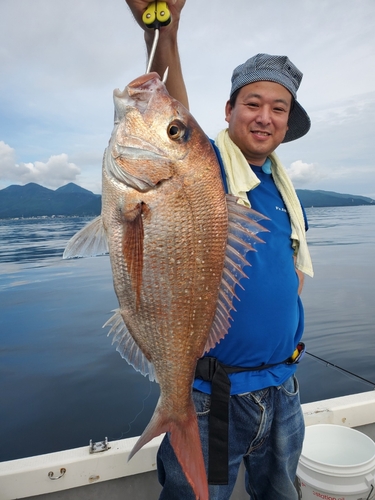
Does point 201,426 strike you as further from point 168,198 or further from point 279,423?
point 168,198

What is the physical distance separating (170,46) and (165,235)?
1184 mm

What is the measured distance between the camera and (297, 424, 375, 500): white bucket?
8.78 feet

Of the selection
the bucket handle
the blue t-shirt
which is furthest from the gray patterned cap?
the bucket handle

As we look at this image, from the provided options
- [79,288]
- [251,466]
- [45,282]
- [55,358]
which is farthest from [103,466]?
[45,282]

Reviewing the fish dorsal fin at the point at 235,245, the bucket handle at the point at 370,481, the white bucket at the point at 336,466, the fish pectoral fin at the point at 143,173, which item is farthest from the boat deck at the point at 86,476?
the fish pectoral fin at the point at 143,173

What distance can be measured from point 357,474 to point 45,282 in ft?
41.0

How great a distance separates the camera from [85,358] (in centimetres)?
733

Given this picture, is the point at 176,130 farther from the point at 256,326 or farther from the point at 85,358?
the point at 85,358

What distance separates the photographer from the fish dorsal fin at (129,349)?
1.63 meters

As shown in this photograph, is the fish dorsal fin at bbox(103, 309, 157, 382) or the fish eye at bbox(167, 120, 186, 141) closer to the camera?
the fish eye at bbox(167, 120, 186, 141)

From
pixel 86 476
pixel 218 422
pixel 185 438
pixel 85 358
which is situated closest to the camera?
pixel 185 438

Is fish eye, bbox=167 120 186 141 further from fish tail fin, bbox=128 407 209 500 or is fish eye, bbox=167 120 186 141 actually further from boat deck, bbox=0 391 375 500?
boat deck, bbox=0 391 375 500

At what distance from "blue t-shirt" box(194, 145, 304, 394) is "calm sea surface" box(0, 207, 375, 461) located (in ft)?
12.5

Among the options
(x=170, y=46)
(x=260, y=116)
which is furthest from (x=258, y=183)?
(x=170, y=46)
